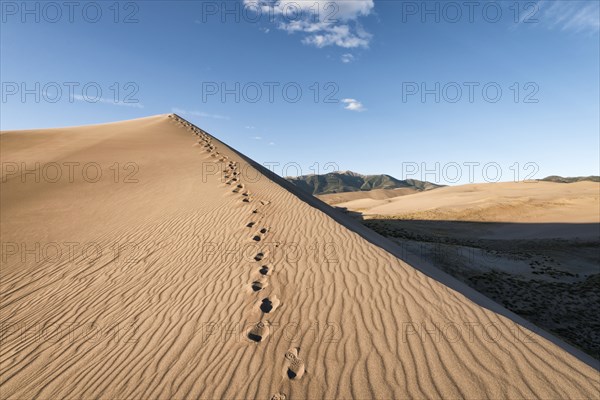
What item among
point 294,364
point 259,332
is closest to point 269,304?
point 259,332

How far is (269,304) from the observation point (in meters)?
4.66

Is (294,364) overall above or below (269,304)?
below

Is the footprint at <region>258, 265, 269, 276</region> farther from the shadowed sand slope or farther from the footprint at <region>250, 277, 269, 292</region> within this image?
the footprint at <region>250, 277, 269, 292</region>

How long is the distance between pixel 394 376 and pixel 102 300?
524cm

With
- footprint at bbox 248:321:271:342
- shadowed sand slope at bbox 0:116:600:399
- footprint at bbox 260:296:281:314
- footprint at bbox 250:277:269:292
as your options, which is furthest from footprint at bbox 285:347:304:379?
footprint at bbox 250:277:269:292

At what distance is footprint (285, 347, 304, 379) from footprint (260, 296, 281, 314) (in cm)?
91

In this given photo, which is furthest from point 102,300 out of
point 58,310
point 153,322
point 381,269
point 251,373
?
point 381,269

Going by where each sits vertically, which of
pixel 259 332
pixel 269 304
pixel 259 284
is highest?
pixel 259 284

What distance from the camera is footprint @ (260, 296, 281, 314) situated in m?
4.52

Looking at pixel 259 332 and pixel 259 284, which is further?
pixel 259 284

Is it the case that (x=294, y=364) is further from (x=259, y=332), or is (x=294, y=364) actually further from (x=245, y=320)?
(x=245, y=320)

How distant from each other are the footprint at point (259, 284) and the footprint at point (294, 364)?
1586 mm

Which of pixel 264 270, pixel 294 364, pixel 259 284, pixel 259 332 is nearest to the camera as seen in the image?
pixel 294 364

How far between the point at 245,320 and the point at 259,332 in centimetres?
36
